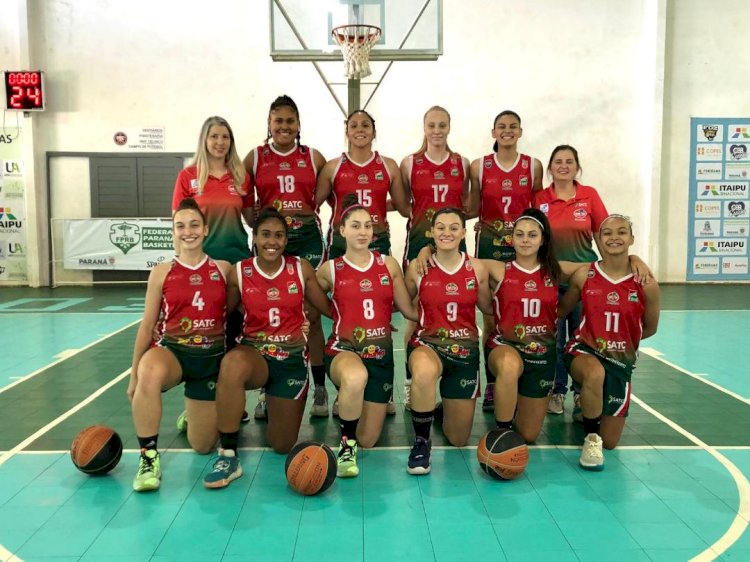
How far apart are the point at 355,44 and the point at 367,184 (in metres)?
2.73

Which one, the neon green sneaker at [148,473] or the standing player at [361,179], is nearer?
the neon green sneaker at [148,473]

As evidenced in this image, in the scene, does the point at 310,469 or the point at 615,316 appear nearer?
the point at 310,469

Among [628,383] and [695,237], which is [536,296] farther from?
[695,237]

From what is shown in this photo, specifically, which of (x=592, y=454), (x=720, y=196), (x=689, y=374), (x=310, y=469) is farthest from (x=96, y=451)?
(x=720, y=196)

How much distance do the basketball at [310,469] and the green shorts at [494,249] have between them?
2.10 metres

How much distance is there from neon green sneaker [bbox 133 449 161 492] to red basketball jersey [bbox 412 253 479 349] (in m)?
1.69

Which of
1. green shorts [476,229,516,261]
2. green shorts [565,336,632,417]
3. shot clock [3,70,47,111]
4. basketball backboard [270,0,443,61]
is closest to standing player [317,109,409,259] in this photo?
green shorts [476,229,516,261]

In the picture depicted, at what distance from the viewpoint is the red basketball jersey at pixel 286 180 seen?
4785 millimetres

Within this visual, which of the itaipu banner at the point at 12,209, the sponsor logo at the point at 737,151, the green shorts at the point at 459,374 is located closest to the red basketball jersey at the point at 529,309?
the green shorts at the point at 459,374

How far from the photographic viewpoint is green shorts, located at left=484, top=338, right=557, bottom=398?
430 cm

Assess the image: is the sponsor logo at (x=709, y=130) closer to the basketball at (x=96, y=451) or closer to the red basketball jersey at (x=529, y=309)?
the red basketball jersey at (x=529, y=309)

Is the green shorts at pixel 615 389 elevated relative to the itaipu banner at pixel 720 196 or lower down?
lower down

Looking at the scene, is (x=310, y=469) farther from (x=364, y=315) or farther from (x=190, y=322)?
(x=190, y=322)

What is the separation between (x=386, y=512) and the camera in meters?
3.39
